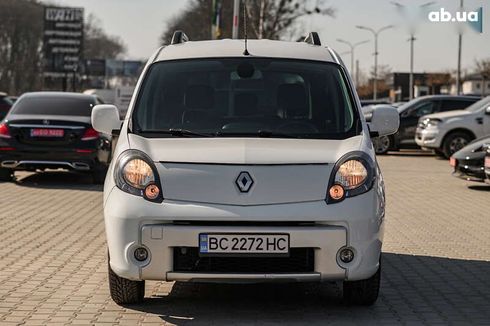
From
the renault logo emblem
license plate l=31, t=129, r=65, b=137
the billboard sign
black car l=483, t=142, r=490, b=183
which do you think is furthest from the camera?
the billboard sign

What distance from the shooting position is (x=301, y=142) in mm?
6625

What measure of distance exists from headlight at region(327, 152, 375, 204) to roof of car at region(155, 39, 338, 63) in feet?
4.24

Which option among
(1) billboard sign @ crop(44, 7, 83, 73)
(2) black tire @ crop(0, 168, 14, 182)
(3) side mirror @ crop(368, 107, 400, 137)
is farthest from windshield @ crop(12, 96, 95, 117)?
(1) billboard sign @ crop(44, 7, 83, 73)

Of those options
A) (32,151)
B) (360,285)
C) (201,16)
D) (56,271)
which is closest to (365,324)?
(360,285)

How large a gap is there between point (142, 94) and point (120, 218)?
121 centimetres

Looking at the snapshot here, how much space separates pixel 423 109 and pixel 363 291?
75.1ft

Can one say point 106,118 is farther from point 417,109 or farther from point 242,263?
point 417,109

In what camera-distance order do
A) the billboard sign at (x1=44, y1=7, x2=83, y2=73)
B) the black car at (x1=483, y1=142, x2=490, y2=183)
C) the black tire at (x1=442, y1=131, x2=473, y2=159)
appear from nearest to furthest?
the black car at (x1=483, y1=142, x2=490, y2=183), the black tire at (x1=442, y1=131, x2=473, y2=159), the billboard sign at (x1=44, y1=7, x2=83, y2=73)

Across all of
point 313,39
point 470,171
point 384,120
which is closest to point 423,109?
point 470,171

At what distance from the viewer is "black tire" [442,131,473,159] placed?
25.9 meters

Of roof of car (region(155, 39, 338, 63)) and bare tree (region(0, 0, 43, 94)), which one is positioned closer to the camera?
roof of car (region(155, 39, 338, 63))

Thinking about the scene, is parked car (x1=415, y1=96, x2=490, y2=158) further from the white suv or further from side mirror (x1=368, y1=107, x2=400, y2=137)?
the white suv

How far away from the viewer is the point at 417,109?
95.0ft

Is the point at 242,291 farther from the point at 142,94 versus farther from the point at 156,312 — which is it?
the point at 142,94
